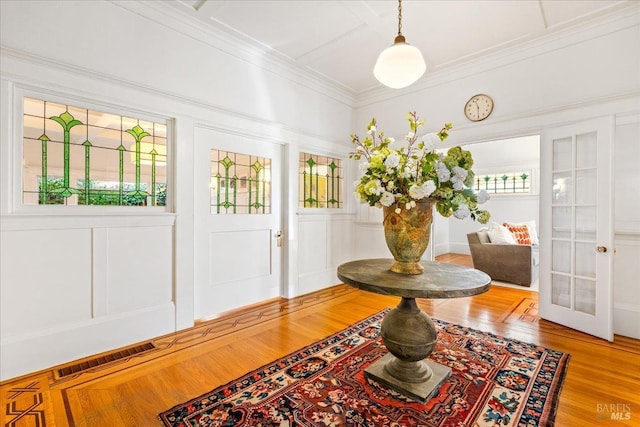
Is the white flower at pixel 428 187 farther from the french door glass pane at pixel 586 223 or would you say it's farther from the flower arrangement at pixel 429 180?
the french door glass pane at pixel 586 223

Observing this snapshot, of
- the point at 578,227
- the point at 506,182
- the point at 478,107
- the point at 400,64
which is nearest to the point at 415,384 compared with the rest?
the point at 400,64

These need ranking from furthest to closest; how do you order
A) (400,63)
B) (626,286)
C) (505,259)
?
1. (505,259)
2. (626,286)
3. (400,63)

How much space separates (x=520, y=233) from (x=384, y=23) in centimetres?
438

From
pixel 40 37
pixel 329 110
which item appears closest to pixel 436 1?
pixel 329 110

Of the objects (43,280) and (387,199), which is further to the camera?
(43,280)

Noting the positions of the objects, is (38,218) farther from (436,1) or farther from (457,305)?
(457,305)

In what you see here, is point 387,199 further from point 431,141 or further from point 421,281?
point 421,281

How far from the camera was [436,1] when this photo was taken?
2719 mm

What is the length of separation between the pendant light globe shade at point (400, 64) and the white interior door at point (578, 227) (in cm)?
207

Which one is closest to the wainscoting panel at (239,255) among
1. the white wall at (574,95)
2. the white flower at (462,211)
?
the white flower at (462,211)

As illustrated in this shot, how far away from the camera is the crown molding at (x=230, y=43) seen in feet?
8.88

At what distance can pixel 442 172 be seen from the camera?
68.3 inches

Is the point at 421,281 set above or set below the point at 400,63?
below

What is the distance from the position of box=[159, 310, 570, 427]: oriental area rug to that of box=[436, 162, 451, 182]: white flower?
1365 mm
